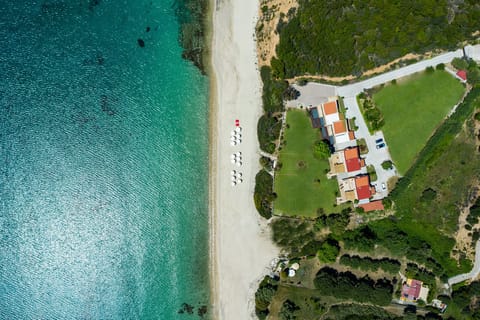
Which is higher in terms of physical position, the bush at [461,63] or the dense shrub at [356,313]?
the bush at [461,63]

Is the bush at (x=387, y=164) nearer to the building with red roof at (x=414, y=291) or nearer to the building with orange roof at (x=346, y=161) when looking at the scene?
the building with orange roof at (x=346, y=161)

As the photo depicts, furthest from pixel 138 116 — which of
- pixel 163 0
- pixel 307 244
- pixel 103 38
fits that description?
pixel 307 244

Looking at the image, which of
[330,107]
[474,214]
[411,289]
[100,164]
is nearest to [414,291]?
[411,289]

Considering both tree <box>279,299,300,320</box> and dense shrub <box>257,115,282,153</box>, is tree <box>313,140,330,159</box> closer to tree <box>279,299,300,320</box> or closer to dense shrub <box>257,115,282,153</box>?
dense shrub <box>257,115,282,153</box>

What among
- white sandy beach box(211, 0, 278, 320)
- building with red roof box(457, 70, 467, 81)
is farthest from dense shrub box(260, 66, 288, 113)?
building with red roof box(457, 70, 467, 81)

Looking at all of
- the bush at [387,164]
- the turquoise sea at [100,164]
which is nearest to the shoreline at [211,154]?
the turquoise sea at [100,164]

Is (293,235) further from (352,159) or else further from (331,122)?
(331,122)

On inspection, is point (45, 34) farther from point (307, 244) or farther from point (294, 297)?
point (294, 297)
